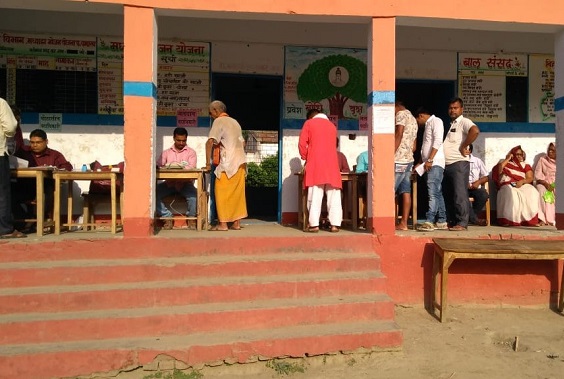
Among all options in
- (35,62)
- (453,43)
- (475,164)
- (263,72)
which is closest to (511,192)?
(475,164)

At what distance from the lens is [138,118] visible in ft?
16.5

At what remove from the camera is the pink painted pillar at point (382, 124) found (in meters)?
5.37

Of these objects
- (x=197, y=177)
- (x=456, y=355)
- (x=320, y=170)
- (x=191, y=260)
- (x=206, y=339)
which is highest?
(x=320, y=170)

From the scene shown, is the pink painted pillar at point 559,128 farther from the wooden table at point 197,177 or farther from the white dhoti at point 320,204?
the wooden table at point 197,177

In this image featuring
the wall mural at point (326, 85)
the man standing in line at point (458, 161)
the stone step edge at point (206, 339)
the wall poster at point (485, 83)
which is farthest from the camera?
the wall poster at point (485, 83)

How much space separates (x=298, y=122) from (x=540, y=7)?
10.9 feet

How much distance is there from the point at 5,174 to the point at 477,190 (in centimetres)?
585

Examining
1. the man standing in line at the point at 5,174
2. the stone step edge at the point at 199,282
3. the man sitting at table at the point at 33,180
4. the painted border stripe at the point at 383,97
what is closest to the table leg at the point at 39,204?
the man standing in line at the point at 5,174

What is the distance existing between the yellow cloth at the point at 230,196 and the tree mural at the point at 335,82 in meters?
2.02

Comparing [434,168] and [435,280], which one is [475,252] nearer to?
[435,280]

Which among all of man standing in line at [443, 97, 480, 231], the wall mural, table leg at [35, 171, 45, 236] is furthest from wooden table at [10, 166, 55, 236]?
man standing in line at [443, 97, 480, 231]

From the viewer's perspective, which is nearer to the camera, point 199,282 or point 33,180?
→ point 199,282

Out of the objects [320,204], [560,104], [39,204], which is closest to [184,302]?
[39,204]

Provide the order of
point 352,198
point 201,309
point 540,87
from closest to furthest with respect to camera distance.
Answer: point 201,309
point 352,198
point 540,87
